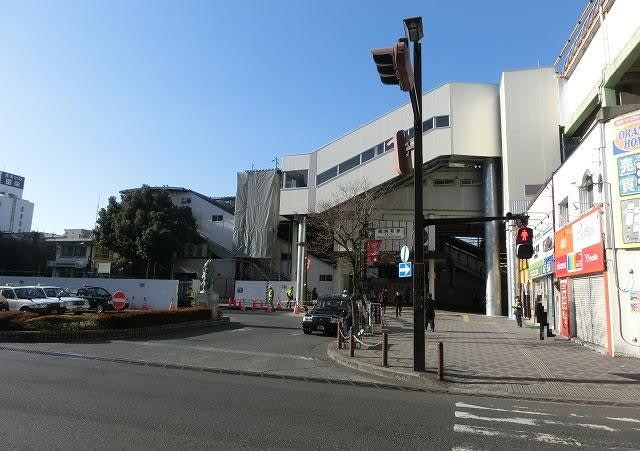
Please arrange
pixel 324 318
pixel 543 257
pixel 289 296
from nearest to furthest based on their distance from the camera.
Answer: pixel 324 318
pixel 543 257
pixel 289 296

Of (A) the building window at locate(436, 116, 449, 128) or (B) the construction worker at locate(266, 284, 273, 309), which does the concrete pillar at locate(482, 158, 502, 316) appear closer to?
(A) the building window at locate(436, 116, 449, 128)

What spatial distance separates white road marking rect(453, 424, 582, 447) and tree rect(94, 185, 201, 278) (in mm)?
45435

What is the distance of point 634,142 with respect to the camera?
13.6m

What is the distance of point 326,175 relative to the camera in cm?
4281

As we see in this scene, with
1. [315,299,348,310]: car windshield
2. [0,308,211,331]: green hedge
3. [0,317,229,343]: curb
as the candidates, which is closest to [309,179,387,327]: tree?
[315,299,348,310]: car windshield

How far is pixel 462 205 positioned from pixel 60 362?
3319cm

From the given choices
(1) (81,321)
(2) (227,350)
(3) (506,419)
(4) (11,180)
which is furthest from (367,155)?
(4) (11,180)

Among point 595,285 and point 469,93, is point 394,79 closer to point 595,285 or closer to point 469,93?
point 595,285

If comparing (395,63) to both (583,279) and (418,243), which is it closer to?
(418,243)

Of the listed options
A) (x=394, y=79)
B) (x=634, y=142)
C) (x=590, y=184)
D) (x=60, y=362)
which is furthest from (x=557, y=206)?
(x=60, y=362)

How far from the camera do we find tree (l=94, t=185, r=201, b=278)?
160 ft

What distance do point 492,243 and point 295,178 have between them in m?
18.0

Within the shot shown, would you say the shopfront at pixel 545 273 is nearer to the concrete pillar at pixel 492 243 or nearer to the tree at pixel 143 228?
the concrete pillar at pixel 492 243

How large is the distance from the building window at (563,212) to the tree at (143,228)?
37.8m
